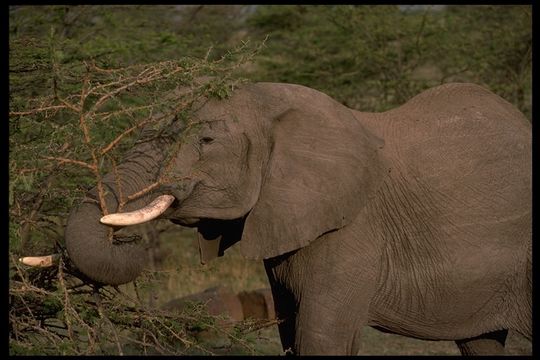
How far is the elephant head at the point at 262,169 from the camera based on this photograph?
4551mm

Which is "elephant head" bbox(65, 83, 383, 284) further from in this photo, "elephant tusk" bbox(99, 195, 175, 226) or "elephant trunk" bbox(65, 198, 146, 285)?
"elephant trunk" bbox(65, 198, 146, 285)

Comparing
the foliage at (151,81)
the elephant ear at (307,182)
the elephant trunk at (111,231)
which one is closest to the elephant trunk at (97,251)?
the elephant trunk at (111,231)

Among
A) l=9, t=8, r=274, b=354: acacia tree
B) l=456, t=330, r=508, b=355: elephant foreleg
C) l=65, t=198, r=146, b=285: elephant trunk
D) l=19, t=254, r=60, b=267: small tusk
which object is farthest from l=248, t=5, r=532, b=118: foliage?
l=65, t=198, r=146, b=285: elephant trunk

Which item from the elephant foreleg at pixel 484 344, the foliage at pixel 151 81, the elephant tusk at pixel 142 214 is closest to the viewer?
the elephant tusk at pixel 142 214

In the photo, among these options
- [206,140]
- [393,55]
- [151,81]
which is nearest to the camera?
[151,81]

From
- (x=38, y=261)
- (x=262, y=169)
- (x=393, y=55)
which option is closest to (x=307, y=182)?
(x=262, y=169)

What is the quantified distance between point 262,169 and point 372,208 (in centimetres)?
56

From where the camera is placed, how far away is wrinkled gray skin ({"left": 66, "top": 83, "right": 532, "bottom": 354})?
477 centimetres

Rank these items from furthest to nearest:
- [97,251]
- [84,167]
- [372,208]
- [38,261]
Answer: [372,208] → [84,167] → [38,261] → [97,251]

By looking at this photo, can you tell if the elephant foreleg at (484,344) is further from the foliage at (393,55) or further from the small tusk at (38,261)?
the foliage at (393,55)

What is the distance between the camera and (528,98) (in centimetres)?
1242

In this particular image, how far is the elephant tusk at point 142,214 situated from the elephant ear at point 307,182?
571mm

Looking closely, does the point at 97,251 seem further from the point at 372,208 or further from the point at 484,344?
the point at 484,344

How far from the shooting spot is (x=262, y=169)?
4.84m
